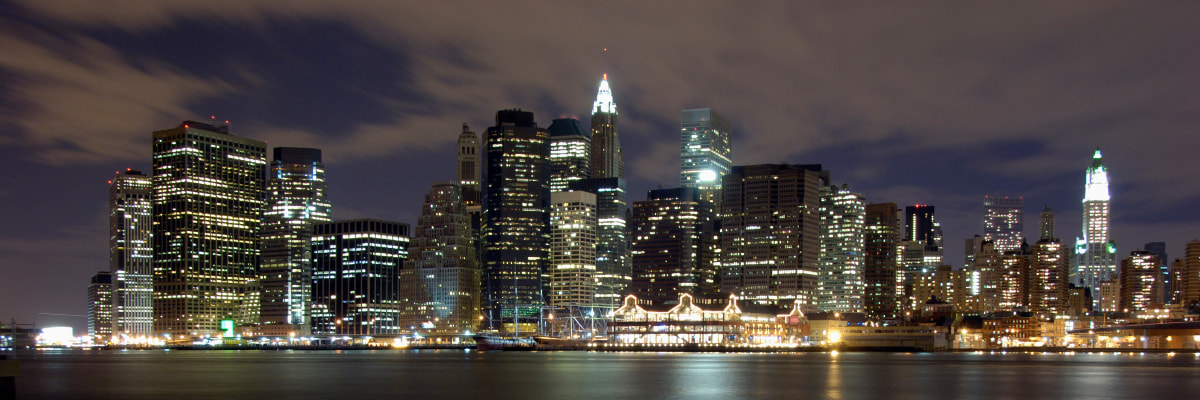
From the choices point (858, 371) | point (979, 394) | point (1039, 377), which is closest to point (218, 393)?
point (979, 394)

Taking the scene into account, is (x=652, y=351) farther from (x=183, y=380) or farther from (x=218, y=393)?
(x=218, y=393)

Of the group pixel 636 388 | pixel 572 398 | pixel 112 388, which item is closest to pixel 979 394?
pixel 636 388

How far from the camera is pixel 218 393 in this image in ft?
242

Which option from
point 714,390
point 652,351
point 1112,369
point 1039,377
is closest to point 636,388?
point 714,390

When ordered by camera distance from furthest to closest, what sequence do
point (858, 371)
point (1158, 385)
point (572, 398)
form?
point (858, 371) → point (1158, 385) → point (572, 398)

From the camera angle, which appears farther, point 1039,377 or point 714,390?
point 1039,377

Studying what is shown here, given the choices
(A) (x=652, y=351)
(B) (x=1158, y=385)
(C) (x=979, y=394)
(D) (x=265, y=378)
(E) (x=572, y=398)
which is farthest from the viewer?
(A) (x=652, y=351)

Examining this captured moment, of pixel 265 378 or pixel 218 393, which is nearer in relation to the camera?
pixel 218 393

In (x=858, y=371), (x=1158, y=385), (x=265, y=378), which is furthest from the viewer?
(x=858, y=371)

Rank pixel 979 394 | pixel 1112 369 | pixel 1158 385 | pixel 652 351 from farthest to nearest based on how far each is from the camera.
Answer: pixel 652 351
pixel 1112 369
pixel 1158 385
pixel 979 394

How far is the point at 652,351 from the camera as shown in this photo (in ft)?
641

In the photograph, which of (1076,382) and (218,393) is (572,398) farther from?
(1076,382)

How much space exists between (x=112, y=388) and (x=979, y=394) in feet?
206

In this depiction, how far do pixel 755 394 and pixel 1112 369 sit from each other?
212 feet
